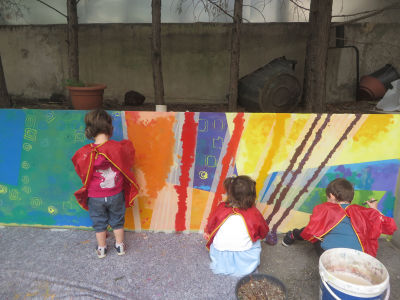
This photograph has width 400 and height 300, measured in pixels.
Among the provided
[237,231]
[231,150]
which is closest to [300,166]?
[231,150]

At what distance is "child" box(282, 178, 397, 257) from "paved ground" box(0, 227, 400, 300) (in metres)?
0.37

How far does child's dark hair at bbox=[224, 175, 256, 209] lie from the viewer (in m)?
2.46

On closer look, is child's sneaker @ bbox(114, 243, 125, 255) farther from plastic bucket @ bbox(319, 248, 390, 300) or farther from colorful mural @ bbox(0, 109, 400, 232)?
plastic bucket @ bbox(319, 248, 390, 300)

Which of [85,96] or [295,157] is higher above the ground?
[85,96]

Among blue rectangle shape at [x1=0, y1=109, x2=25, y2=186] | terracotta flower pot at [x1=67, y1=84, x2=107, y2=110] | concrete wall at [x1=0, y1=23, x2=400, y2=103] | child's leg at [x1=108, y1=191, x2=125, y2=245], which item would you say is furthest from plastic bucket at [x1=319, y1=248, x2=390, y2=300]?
concrete wall at [x1=0, y1=23, x2=400, y2=103]

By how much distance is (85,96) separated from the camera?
5566mm

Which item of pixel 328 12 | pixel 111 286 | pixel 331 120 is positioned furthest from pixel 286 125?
pixel 328 12

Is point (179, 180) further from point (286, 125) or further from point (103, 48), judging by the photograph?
point (103, 48)

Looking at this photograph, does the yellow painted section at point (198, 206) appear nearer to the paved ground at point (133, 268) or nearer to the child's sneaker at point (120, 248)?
the paved ground at point (133, 268)

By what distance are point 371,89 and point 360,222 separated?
608 centimetres

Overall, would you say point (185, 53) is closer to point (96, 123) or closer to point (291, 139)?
point (291, 139)

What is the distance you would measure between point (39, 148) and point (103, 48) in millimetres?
5315

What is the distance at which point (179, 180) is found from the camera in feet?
9.79

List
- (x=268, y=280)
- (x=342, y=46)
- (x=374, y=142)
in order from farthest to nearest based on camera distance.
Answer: (x=342, y=46)
(x=374, y=142)
(x=268, y=280)
